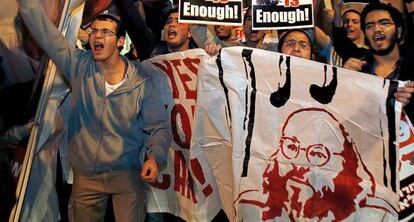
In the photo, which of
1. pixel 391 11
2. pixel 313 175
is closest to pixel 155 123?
pixel 313 175

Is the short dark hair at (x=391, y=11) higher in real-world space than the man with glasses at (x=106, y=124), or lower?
higher

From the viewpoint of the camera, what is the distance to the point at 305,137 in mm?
3080

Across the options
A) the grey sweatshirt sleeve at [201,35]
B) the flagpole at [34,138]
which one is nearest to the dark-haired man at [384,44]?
the grey sweatshirt sleeve at [201,35]

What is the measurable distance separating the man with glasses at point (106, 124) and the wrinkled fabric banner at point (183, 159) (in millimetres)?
263

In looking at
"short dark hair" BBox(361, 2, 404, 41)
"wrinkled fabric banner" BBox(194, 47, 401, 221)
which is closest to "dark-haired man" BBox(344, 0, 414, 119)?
"short dark hair" BBox(361, 2, 404, 41)

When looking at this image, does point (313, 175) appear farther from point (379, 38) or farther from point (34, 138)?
point (34, 138)

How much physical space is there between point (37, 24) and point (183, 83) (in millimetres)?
882

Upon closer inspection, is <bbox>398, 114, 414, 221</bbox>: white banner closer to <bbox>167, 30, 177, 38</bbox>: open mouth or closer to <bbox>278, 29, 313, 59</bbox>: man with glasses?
<bbox>278, 29, 313, 59</bbox>: man with glasses

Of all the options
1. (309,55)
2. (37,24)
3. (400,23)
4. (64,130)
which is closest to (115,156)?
(64,130)

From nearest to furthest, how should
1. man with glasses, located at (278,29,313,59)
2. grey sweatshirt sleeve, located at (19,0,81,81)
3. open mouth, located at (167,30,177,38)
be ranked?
grey sweatshirt sleeve, located at (19,0,81,81) < man with glasses, located at (278,29,313,59) < open mouth, located at (167,30,177,38)

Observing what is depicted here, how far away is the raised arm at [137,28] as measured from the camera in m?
3.63

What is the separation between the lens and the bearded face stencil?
9.77 ft

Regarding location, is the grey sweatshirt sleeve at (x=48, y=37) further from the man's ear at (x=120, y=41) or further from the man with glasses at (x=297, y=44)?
the man with glasses at (x=297, y=44)

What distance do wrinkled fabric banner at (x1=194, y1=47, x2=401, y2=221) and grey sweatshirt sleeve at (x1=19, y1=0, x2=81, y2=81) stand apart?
→ 2.35ft
